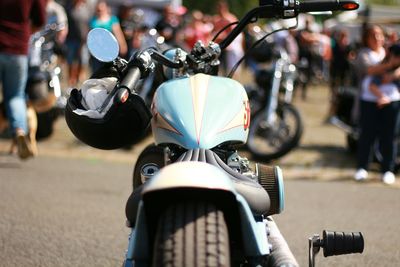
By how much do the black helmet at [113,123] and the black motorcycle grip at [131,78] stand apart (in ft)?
0.21

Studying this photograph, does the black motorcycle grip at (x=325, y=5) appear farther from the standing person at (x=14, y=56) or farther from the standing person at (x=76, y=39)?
the standing person at (x=76, y=39)

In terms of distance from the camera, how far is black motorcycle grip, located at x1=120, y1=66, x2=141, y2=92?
2.93 metres

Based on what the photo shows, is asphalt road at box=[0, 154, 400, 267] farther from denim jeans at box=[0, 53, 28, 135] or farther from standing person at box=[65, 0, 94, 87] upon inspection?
standing person at box=[65, 0, 94, 87]

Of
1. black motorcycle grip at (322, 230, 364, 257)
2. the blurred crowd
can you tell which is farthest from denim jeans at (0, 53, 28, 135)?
black motorcycle grip at (322, 230, 364, 257)

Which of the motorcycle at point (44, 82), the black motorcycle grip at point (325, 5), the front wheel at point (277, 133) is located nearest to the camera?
the black motorcycle grip at point (325, 5)

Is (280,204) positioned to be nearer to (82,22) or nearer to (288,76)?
(288,76)

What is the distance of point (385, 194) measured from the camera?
743 cm

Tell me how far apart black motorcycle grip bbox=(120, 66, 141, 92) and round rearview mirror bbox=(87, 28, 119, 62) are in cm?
10

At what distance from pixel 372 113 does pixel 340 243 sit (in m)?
5.32

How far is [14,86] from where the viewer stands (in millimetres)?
7586

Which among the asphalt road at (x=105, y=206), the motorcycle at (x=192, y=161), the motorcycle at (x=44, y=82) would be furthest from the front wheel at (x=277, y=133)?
the motorcycle at (x=192, y=161)

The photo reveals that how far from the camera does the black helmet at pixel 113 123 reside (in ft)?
9.91

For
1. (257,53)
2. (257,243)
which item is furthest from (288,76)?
(257,243)

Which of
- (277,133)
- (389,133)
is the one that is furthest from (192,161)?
(277,133)
